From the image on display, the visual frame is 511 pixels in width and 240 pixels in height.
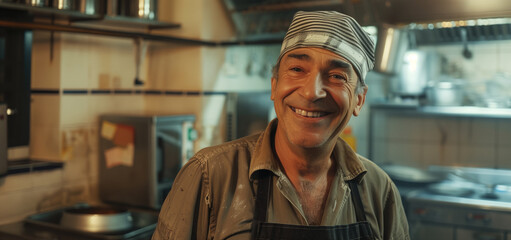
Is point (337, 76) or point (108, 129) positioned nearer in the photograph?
point (337, 76)

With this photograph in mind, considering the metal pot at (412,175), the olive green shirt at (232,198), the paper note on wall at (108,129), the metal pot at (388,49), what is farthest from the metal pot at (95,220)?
the metal pot at (412,175)

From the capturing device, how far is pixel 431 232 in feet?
10.5

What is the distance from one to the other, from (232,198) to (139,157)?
184cm

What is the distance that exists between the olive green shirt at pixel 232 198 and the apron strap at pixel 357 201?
0.01m

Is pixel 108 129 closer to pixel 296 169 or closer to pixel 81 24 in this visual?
pixel 81 24

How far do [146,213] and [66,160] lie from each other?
0.59 m

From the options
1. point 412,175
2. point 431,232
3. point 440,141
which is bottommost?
point 431,232

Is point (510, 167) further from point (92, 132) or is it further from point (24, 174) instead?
point (24, 174)

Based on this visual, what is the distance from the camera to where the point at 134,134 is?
3.15 m

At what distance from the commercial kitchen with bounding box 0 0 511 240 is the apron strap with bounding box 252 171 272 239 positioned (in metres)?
1.33

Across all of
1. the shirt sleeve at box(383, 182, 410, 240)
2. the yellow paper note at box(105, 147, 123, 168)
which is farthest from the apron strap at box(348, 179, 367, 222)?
the yellow paper note at box(105, 147, 123, 168)

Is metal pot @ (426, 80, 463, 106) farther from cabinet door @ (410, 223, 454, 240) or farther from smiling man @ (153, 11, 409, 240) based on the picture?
smiling man @ (153, 11, 409, 240)

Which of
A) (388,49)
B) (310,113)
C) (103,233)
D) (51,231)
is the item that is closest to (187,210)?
(310,113)

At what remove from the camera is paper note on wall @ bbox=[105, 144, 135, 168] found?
10.4ft
